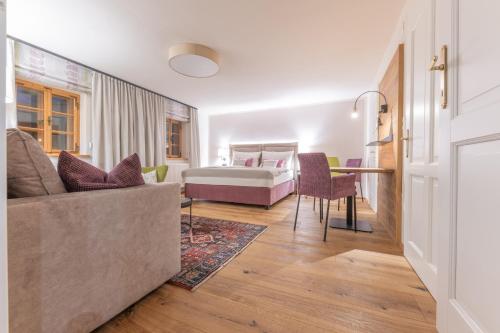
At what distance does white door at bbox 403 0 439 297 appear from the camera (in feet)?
4.04

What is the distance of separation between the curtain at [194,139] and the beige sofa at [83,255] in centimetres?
439

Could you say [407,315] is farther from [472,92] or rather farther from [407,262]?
[472,92]

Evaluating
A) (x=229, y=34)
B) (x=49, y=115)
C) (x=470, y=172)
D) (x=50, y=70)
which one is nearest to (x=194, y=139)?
(x=49, y=115)

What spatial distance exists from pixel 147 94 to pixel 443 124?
4553 mm

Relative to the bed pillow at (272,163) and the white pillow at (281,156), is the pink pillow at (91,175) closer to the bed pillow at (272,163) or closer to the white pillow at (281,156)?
the bed pillow at (272,163)

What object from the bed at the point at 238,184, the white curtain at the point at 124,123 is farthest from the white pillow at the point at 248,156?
the white curtain at the point at 124,123

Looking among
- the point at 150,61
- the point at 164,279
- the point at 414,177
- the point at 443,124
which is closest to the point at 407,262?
the point at 414,177

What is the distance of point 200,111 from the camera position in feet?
19.4

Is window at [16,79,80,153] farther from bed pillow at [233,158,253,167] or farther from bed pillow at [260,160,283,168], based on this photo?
bed pillow at [260,160,283,168]

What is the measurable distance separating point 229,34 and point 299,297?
253 centimetres

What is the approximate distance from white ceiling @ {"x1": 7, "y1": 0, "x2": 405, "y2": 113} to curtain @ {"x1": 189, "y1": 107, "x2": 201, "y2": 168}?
72.4 inches

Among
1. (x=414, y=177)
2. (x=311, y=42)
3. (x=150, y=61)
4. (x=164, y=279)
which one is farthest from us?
(x=150, y=61)

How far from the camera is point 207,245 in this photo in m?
1.91

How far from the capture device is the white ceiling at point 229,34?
188 cm
